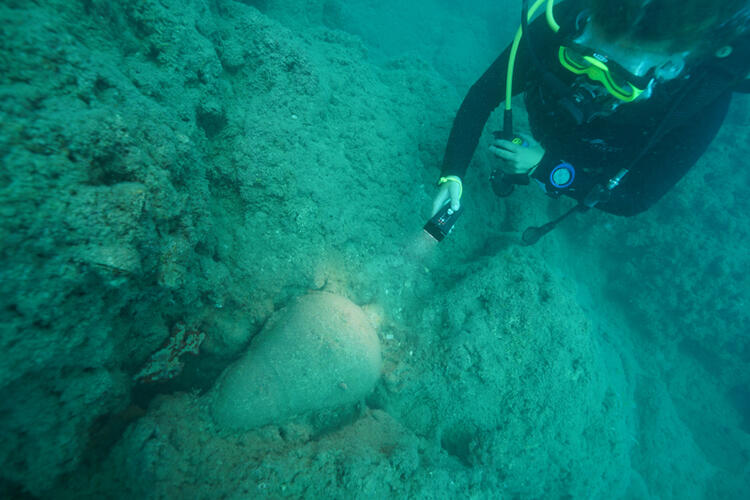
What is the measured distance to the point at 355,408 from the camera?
2.30m

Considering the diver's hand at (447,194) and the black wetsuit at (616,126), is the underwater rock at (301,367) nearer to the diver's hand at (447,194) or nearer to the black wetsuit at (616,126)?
the diver's hand at (447,194)

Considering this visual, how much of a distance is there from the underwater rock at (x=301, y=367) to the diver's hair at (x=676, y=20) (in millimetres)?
2431

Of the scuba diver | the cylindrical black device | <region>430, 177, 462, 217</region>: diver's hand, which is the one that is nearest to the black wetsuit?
the scuba diver

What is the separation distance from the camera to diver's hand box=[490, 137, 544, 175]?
2771 mm

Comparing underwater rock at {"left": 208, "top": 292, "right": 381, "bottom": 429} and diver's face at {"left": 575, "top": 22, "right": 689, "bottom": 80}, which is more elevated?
diver's face at {"left": 575, "top": 22, "right": 689, "bottom": 80}

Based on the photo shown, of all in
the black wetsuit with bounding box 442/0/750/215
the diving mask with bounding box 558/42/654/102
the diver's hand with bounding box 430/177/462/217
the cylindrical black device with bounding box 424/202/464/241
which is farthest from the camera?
the diver's hand with bounding box 430/177/462/217

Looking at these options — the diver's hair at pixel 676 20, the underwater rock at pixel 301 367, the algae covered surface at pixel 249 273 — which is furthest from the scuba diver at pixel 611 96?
the underwater rock at pixel 301 367

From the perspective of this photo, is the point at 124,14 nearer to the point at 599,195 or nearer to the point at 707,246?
the point at 599,195

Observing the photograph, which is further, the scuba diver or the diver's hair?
the scuba diver

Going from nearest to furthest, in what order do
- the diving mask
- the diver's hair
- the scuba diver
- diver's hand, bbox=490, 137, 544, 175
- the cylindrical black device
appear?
the diver's hair, the scuba diver, the diving mask, the cylindrical black device, diver's hand, bbox=490, 137, 544, 175

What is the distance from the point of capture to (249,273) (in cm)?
228

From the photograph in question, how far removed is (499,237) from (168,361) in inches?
120

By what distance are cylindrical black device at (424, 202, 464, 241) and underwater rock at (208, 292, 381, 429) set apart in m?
0.82

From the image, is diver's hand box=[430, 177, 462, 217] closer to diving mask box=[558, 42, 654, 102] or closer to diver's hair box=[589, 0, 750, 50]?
diving mask box=[558, 42, 654, 102]
